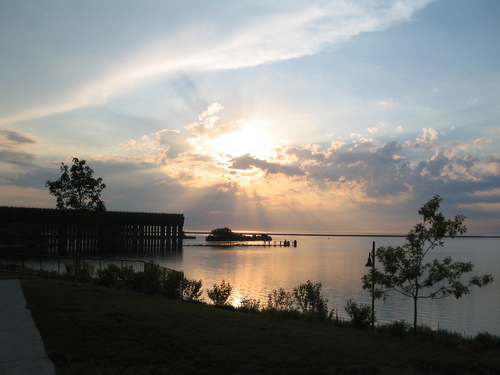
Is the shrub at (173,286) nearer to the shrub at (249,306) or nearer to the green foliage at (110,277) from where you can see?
the green foliage at (110,277)

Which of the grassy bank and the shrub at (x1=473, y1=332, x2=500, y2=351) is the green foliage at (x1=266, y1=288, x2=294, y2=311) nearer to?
the grassy bank

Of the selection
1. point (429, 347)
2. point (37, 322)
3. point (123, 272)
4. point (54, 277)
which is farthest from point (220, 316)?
point (54, 277)

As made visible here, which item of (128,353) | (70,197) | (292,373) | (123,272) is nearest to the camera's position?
(292,373)

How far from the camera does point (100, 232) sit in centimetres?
13175

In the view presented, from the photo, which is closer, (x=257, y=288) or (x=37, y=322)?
(x=37, y=322)

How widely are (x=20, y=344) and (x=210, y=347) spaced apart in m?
4.68

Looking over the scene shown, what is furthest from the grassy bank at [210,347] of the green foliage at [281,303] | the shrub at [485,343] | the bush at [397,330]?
the green foliage at [281,303]

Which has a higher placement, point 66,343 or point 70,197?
point 70,197

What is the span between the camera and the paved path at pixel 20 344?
8711mm

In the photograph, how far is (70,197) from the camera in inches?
937

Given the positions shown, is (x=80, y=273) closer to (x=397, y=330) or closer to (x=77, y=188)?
(x=77, y=188)

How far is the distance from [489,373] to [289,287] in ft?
121

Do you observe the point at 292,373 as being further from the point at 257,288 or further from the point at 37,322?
the point at 257,288

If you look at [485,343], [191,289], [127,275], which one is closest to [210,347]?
[485,343]
